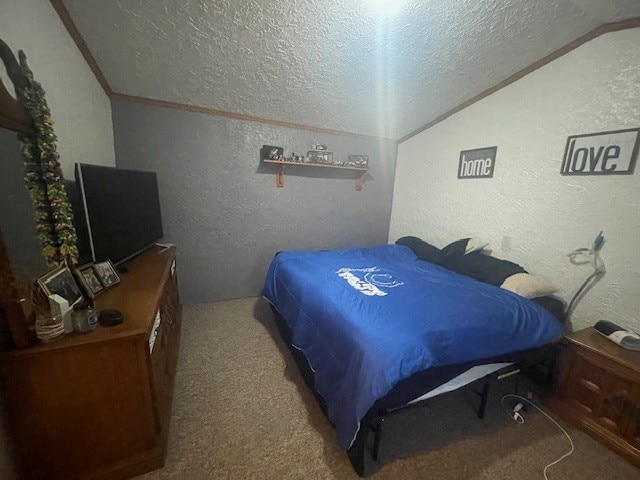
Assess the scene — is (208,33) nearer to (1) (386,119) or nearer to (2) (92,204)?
(2) (92,204)

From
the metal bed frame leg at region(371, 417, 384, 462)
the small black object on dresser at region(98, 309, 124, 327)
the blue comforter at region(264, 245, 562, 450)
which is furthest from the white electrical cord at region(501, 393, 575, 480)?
the small black object on dresser at region(98, 309, 124, 327)

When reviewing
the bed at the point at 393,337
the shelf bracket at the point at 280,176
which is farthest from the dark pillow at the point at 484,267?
the shelf bracket at the point at 280,176

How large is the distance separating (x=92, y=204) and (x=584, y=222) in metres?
3.16

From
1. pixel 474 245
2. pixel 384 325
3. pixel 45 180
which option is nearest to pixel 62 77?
pixel 45 180

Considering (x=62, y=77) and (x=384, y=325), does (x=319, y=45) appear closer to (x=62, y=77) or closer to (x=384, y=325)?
(x=62, y=77)

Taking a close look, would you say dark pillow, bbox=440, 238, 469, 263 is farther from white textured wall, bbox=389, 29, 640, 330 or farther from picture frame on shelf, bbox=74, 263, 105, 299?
picture frame on shelf, bbox=74, 263, 105, 299

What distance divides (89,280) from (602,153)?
10.5ft

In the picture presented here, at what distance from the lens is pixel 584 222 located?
6.04 ft

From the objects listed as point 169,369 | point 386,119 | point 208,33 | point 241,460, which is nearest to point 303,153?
point 386,119

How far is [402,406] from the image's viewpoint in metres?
1.27

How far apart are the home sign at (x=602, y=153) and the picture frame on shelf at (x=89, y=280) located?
10.2ft

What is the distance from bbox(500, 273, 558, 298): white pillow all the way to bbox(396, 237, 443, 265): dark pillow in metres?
0.70

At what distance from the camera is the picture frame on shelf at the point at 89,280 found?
1.16 meters

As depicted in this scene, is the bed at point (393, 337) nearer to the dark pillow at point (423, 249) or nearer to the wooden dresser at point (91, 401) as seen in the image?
the dark pillow at point (423, 249)
